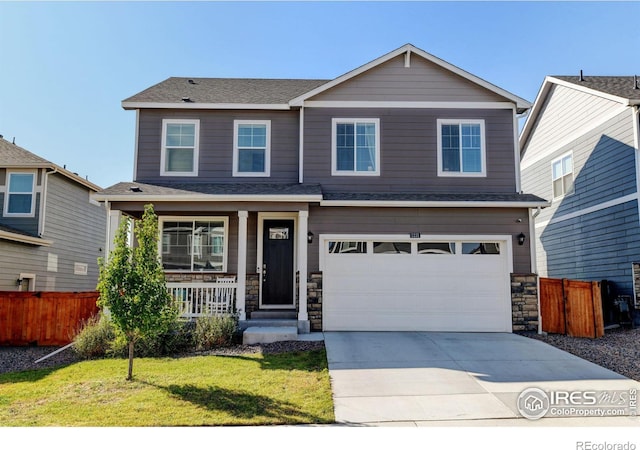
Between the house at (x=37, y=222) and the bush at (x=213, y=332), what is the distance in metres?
7.25

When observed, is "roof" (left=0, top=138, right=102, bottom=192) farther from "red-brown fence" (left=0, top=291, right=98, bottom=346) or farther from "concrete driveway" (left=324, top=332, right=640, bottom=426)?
"concrete driveway" (left=324, top=332, right=640, bottom=426)

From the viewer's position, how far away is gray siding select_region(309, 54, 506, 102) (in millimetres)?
11242

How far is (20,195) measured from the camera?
14.0 meters

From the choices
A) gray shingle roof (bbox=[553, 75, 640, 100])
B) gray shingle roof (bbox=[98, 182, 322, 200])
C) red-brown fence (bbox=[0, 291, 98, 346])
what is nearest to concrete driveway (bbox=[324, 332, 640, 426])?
gray shingle roof (bbox=[98, 182, 322, 200])

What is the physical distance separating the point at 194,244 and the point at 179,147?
250cm

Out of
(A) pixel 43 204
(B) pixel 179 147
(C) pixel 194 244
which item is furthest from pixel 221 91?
(A) pixel 43 204

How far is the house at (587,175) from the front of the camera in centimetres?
1160

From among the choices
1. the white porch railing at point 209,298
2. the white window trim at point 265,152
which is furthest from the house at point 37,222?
the white window trim at point 265,152

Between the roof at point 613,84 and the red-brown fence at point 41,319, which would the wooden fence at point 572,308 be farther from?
the red-brown fence at point 41,319

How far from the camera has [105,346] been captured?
8.27 meters

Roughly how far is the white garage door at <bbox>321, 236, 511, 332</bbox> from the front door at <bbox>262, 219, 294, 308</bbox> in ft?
3.55

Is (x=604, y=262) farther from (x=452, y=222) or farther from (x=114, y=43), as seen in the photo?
(x=114, y=43)

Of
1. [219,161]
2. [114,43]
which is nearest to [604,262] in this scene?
[219,161]
